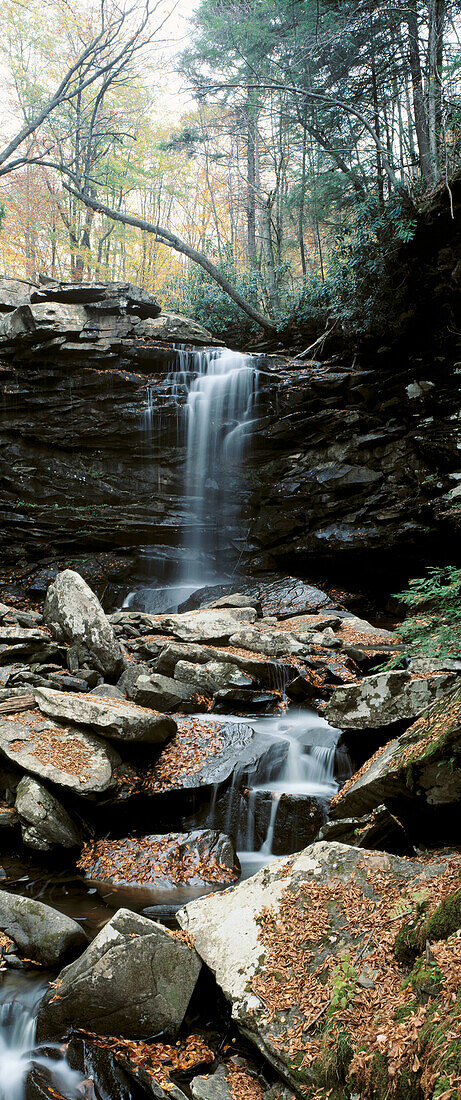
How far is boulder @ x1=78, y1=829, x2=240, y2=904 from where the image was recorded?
415cm

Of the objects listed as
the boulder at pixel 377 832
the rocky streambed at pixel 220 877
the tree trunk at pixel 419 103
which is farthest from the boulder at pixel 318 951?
the tree trunk at pixel 419 103

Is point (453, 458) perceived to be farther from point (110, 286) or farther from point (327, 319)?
point (110, 286)

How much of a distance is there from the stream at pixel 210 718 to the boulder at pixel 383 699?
2.65 feet

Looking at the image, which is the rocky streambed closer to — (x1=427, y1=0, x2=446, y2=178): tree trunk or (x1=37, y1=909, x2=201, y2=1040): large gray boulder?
(x1=37, y1=909, x2=201, y2=1040): large gray boulder

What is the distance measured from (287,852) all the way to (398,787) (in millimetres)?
1813

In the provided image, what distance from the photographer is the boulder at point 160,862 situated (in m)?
4.15

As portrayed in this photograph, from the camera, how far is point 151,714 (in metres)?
5.15

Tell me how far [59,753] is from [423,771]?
317 centimetres

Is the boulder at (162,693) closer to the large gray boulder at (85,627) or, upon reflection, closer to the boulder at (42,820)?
the large gray boulder at (85,627)

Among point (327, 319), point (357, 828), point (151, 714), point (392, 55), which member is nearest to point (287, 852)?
point (357, 828)

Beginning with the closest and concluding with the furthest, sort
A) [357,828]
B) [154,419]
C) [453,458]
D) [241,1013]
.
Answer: [241,1013] < [357,828] < [453,458] < [154,419]

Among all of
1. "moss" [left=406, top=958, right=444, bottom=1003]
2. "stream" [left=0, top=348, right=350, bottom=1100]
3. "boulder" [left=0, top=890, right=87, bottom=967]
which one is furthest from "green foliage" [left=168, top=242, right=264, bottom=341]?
"moss" [left=406, top=958, right=444, bottom=1003]

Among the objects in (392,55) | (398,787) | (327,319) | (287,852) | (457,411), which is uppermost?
(392,55)

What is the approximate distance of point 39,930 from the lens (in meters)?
3.25
